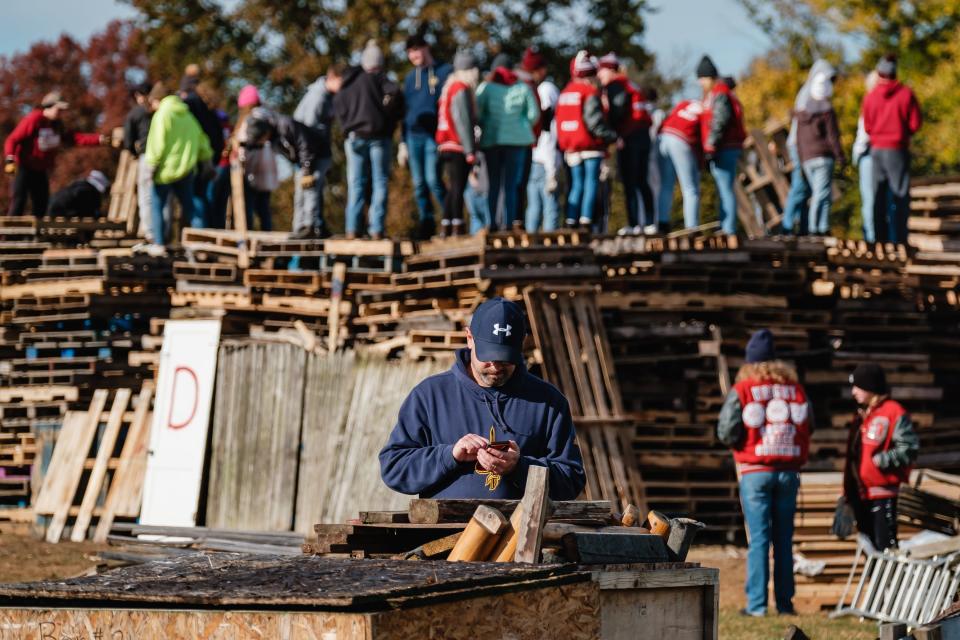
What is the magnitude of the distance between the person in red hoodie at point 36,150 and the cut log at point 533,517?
16629 millimetres

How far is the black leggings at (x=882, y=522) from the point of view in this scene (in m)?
12.6

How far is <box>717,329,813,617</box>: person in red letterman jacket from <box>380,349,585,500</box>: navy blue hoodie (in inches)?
204

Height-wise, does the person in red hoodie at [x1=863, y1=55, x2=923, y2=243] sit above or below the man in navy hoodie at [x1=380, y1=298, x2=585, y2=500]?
above

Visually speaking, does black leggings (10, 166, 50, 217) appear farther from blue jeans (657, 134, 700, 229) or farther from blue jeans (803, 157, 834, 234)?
blue jeans (803, 157, 834, 234)

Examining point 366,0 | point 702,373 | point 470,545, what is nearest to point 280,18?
point 366,0

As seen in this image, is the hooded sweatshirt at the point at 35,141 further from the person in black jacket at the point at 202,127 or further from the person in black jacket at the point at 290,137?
the person in black jacket at the point at 290,137

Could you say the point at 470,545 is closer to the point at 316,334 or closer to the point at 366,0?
the point at 316,334

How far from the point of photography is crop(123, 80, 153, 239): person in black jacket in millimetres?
19469

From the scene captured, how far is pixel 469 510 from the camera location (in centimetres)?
620

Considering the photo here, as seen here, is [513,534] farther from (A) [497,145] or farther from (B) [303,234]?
(B) [303,234]

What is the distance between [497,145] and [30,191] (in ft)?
24.2

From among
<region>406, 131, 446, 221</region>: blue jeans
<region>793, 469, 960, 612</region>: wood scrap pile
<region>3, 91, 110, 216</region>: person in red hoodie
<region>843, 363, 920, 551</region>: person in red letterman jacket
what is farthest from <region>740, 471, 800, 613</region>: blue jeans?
<region>3, 91, 110, 216</region>: person in red hoodie

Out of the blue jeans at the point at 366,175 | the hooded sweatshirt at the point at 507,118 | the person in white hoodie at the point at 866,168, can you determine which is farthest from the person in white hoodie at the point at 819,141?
the blue jeans at the point at 366,175

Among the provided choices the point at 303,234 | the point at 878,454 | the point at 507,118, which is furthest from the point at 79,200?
the point at 878,454
